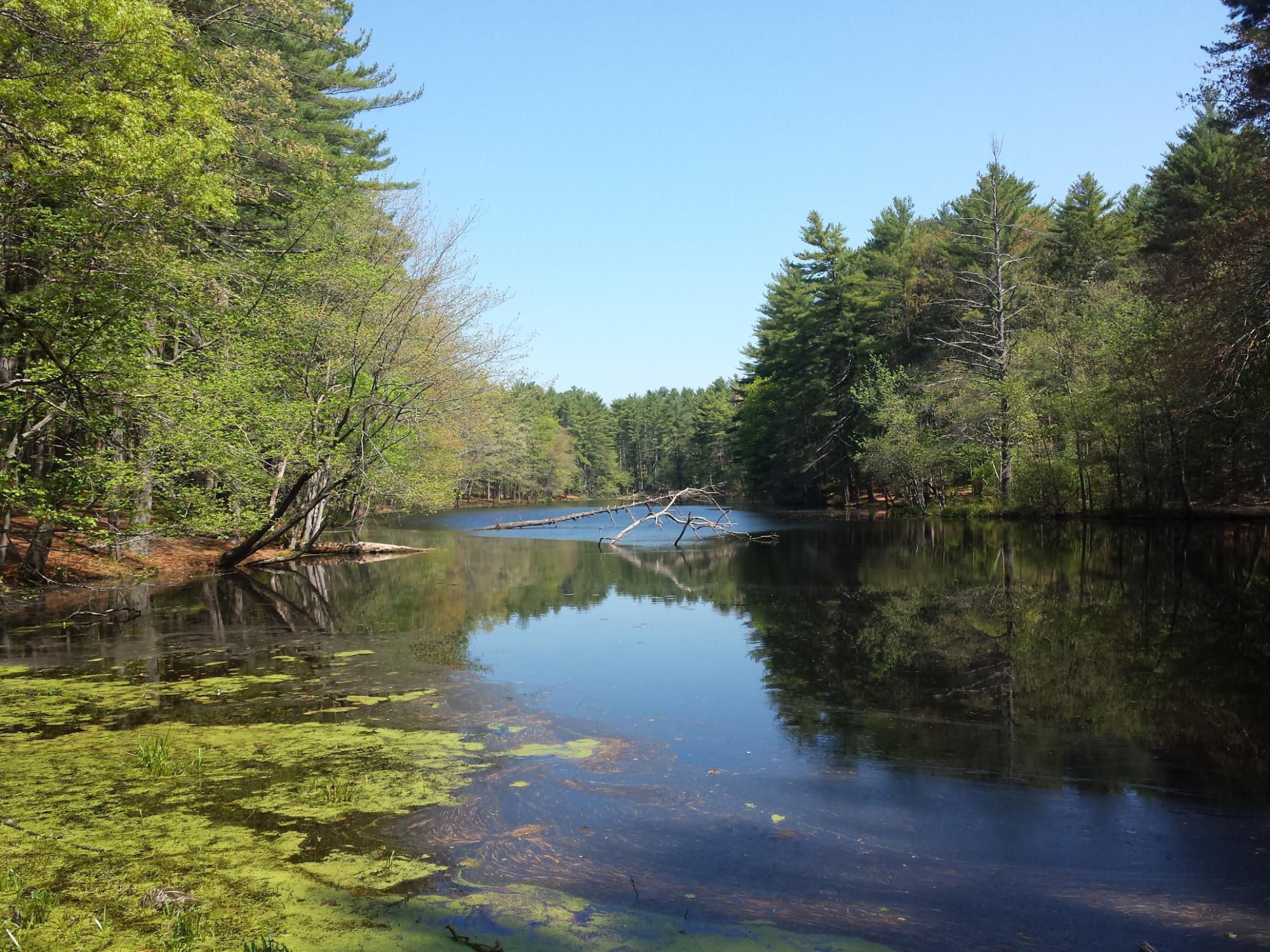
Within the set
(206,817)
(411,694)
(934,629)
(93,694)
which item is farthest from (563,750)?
(934,629)

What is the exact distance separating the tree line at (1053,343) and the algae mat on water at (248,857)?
57.3 ft

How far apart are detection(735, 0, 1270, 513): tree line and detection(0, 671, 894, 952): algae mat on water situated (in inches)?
687

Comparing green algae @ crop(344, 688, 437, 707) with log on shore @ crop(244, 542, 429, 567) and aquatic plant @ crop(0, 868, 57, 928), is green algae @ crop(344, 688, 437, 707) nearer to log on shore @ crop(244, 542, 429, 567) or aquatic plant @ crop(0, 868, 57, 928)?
aquatic plant @ crop(0, 868, 57, 928)

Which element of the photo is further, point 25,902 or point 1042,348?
point 1042,348

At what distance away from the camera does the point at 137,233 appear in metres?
10.2

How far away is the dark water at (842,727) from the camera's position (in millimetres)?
4387

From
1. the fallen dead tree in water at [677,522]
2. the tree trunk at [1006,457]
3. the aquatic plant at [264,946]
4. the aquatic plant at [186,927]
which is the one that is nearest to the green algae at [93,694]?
the aquatic plant at [186,927]

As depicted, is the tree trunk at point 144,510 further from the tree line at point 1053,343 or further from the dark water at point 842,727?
the tree line at point 1053,343

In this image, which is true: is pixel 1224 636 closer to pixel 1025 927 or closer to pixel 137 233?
pixel 1025 927

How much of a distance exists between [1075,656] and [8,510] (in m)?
13.5

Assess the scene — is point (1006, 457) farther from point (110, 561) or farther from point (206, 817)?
point (206, 817)

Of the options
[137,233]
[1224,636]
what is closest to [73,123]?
[137,233]

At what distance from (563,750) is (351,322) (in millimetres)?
17426

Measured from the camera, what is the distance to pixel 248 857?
4570 millimetres
